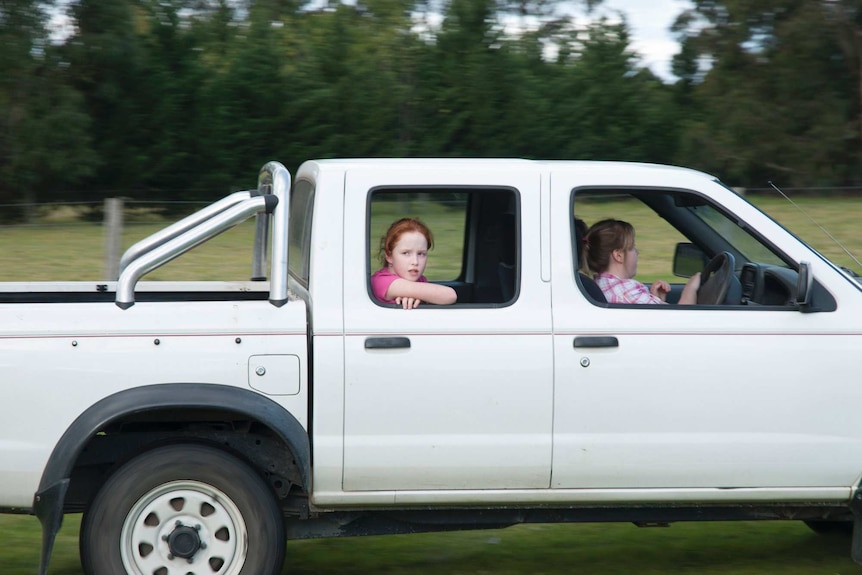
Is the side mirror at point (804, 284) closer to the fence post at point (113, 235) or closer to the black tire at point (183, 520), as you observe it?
the black tire at point (183, 520)

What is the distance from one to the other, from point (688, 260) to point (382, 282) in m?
1.75

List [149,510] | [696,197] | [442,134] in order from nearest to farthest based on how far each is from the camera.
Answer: [149,510]
[696,197]
[442,134]

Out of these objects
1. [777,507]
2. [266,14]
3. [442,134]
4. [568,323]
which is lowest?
[777,507]

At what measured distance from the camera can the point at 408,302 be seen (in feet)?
15.2

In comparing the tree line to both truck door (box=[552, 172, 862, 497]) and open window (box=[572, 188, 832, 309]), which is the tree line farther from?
truck door (box=[552, 172, 862, 497])

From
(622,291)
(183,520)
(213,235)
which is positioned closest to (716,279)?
(622,291)

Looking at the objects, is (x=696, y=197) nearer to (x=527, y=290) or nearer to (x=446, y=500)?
(x=527, y=290)

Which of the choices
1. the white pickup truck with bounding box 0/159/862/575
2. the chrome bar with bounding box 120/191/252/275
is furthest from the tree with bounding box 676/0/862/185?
the chrome bar with bounding box 120/191/252/275

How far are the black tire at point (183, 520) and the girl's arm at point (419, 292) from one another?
0.90 metres

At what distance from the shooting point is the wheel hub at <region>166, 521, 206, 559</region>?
4426 millimetres

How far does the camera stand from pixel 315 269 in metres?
4.55

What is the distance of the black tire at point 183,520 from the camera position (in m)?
4.42

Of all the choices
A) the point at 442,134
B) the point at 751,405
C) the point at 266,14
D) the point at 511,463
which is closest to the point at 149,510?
the point at 511,463

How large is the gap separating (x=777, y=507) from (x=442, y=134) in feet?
71.2
